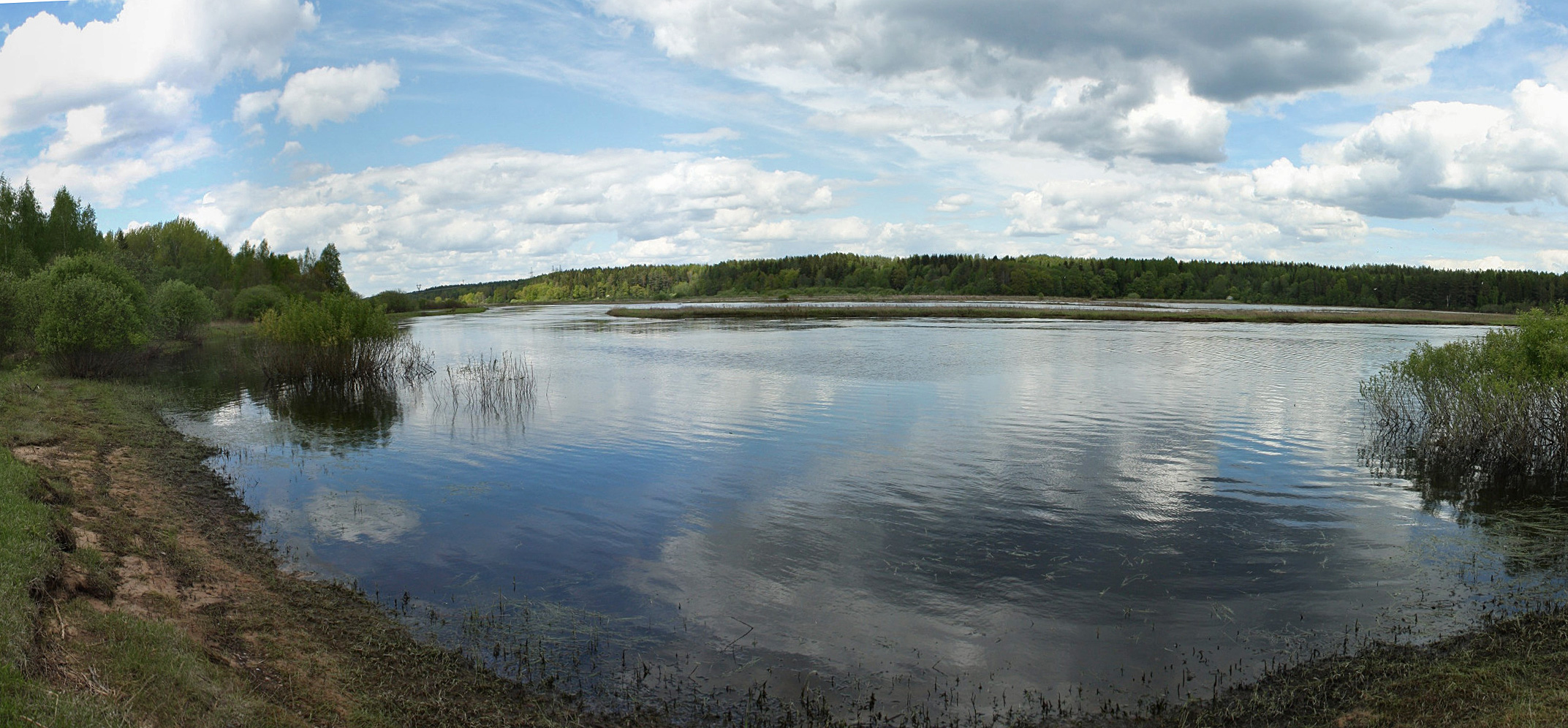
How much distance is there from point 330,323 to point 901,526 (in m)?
30.6

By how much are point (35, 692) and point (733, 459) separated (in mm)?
15791

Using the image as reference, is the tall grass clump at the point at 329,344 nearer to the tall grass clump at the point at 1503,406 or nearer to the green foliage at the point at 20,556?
the green foliage at the point at 20,556

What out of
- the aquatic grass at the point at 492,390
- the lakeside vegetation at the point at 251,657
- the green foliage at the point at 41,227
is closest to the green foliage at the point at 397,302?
the green foliage at the point at 41,227

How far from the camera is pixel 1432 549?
14109mm

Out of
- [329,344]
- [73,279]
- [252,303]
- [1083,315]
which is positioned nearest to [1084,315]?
[1083,315]

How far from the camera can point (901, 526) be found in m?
15.4

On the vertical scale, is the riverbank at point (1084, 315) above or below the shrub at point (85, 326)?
above

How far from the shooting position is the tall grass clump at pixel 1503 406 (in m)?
18.9

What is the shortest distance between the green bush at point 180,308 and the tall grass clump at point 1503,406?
6436cm

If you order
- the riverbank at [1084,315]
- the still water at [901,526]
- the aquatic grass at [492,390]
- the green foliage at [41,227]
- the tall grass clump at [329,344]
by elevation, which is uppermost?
the green foliage at [41,227]

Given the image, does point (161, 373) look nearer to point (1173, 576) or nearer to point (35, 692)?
point (35, 692)

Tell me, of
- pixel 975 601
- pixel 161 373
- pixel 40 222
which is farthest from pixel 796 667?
pixel 40 222

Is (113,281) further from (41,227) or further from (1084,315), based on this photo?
(1084,315)

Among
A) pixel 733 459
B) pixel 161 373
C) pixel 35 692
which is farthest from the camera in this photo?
pixel 161 373
